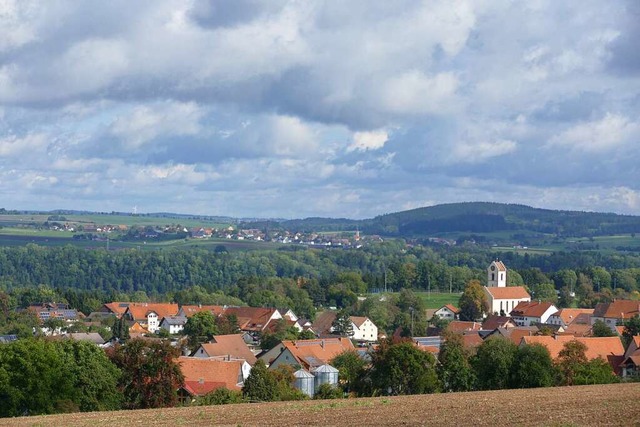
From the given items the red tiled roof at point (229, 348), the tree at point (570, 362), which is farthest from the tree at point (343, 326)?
the tree at point (570, 362)

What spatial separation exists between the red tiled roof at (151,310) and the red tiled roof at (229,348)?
48.9m

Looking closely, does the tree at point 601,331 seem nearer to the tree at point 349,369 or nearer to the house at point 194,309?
the tree at point 349,369

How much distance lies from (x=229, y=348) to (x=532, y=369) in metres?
33.9

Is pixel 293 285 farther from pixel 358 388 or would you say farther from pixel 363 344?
pixel 358 388

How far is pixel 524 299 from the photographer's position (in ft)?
463

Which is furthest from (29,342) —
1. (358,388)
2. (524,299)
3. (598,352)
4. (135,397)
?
(524,299)

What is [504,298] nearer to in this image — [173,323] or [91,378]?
[173,323]

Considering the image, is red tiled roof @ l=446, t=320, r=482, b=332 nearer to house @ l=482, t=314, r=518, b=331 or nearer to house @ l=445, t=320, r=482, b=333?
house @ l=445, t=320, r=482, b=333

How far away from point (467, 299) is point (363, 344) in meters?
29.0

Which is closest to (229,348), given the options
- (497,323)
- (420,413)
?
(497,323)

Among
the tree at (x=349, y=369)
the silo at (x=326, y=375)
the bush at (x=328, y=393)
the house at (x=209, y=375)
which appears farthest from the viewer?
the silo at (x=326, y=375)

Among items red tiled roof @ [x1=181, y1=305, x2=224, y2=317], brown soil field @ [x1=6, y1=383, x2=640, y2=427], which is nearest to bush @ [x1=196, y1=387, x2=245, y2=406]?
brown soil field @ [x1=6, y1=383, x2=640, y2=427]

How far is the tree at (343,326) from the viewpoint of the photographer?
364 feet

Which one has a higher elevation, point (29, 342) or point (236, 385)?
point (29, 342)
